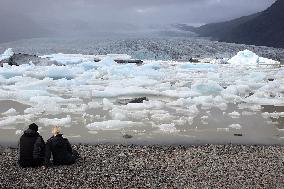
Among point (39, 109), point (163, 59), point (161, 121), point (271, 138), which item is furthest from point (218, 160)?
point (163, 59)

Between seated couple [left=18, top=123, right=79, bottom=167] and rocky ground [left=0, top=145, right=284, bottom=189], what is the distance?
0.57 feet

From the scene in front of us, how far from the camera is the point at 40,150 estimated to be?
8.59m

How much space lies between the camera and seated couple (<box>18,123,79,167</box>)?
28.2 feet

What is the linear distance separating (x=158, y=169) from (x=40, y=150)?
2.16 meters

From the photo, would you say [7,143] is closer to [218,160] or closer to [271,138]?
[218,160]

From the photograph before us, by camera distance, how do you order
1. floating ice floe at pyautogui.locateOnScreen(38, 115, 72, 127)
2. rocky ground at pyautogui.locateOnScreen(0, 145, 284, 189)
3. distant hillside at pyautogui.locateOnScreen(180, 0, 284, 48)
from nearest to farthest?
rocky ground at pyautogui.locateOnScreen(0, 145, 284, 189) → floating ice floe at pyautogui.locateOnScreen(38, 115, 72, 127) → distant hillside at pyautogui.locateOnScreen(180, 0, 284, 48)

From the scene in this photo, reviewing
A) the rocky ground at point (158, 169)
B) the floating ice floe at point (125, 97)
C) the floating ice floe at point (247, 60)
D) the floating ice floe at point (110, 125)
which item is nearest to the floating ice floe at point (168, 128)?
the floating ice floe at point (125, 97)

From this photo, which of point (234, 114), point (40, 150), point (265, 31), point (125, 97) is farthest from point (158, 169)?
point (265, 31)

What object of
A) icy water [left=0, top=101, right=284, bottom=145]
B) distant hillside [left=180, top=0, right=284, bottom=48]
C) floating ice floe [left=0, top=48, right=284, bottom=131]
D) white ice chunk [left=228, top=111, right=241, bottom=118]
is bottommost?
icy water [left=0, top=101, right=284, bottom=145]

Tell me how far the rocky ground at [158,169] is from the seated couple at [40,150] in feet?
0.57

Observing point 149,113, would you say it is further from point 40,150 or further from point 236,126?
point 40,150

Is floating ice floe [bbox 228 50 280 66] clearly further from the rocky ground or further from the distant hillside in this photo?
the distant hillside

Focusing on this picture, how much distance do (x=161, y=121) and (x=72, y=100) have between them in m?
5.27

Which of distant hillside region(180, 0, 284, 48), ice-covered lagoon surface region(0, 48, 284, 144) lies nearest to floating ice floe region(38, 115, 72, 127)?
ice-covered lagoon surface region(0, 48, 284, 144)
